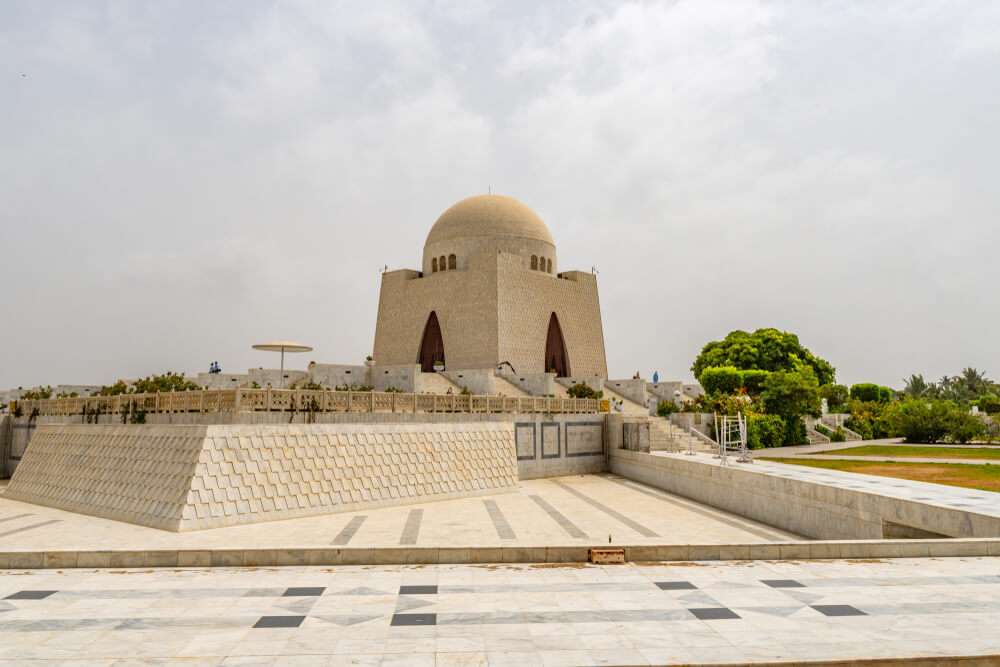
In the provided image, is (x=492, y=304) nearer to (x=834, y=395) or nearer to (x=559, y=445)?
(x=559, y=445)

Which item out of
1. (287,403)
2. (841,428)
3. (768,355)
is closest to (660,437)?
(287,403)

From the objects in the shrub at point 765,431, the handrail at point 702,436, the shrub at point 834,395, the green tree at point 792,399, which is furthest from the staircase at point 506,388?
the shrub at point 834,395

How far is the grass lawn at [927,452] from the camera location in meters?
20.2

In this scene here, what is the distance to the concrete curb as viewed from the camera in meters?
7.63

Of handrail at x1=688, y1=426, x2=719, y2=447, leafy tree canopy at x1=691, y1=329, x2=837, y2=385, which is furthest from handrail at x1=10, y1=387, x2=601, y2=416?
leafy tree canopy at x1=691, y1=329, x2=837, y2=385

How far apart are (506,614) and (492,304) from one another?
2801 cm

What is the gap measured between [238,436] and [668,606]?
29.7 ft

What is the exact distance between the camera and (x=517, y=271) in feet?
114

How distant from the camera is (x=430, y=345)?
36594 mm

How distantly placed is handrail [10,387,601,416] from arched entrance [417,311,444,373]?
14750 millimetres

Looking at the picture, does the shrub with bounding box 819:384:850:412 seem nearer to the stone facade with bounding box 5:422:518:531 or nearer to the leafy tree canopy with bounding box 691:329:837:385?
the leafy tree canopy with bounding box 691:329:837:385

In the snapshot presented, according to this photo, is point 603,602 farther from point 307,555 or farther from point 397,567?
point 307,555

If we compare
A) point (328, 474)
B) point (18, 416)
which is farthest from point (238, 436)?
point (18, 416)

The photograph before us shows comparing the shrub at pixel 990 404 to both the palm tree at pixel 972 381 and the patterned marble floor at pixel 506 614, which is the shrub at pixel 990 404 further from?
the patterned marble floor at pixel 506 614
